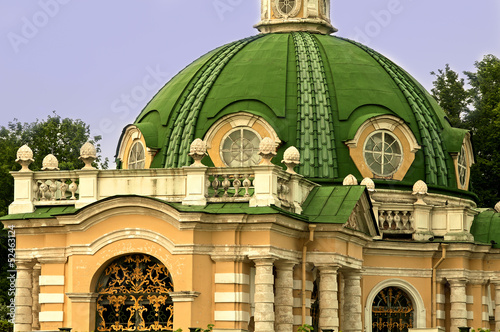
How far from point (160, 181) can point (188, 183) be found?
91 centimetres

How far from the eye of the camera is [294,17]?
167 ft

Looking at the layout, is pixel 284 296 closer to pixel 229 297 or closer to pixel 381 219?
pixel 229 297

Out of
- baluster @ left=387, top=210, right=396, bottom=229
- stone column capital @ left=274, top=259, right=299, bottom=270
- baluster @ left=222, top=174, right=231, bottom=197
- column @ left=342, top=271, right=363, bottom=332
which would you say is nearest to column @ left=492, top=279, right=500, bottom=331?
baluster @ left=387, top=210, right=396, bottom=229

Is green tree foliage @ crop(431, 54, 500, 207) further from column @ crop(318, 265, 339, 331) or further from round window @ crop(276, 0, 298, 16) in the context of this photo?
column @ crop(318, 265, 339, 331)

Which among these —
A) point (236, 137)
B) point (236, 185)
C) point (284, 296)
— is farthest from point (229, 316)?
point (236, 137)

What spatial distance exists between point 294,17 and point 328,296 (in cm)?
1452

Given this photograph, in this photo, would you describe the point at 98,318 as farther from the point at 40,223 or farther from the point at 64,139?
the point at 64,139

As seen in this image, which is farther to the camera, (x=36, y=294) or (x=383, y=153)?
(x=383, y=153)

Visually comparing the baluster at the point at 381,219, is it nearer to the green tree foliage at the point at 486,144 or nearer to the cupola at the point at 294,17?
the cupola at the point at 294,17

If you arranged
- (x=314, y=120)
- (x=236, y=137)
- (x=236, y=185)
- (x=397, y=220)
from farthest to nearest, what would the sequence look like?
(x=314, y=120)
(x=397, y=220)
(x=236, y=137)
(x=236, y=185)

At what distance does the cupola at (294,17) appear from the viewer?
50.7m

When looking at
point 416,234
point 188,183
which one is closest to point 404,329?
point 416,234

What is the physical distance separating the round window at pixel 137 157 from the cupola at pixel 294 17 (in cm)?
659

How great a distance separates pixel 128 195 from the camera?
36.6 m
